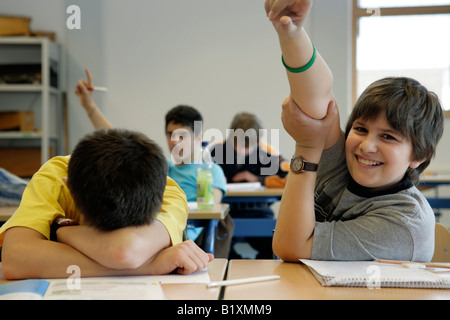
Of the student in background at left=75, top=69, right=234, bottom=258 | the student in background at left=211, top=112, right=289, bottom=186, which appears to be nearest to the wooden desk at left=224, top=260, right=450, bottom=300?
the student in background at left=75, top=69, right=234, bottom=258

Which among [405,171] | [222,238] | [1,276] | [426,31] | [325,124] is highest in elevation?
[426,31]

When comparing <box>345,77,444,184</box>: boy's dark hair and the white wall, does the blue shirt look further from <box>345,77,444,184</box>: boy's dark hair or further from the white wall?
the white wall

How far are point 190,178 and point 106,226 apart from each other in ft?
5.44

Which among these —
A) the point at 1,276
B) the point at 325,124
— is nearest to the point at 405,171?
the point at 325,124

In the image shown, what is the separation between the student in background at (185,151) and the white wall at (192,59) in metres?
2.47

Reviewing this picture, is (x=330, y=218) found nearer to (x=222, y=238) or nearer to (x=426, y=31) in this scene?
(x=222, y=238)

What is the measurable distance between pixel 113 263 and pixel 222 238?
60.6 inches

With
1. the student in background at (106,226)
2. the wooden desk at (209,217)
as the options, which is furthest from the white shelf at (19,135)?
the student in background at (106,226)

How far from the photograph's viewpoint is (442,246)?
1.26 m

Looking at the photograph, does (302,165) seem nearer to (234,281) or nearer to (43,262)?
(234,281)

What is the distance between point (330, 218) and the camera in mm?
1097

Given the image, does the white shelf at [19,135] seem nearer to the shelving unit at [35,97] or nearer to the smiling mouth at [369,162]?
the shelving unit at [35,97]

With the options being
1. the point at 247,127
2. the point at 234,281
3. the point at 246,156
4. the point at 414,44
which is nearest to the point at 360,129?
the point at 234,281
